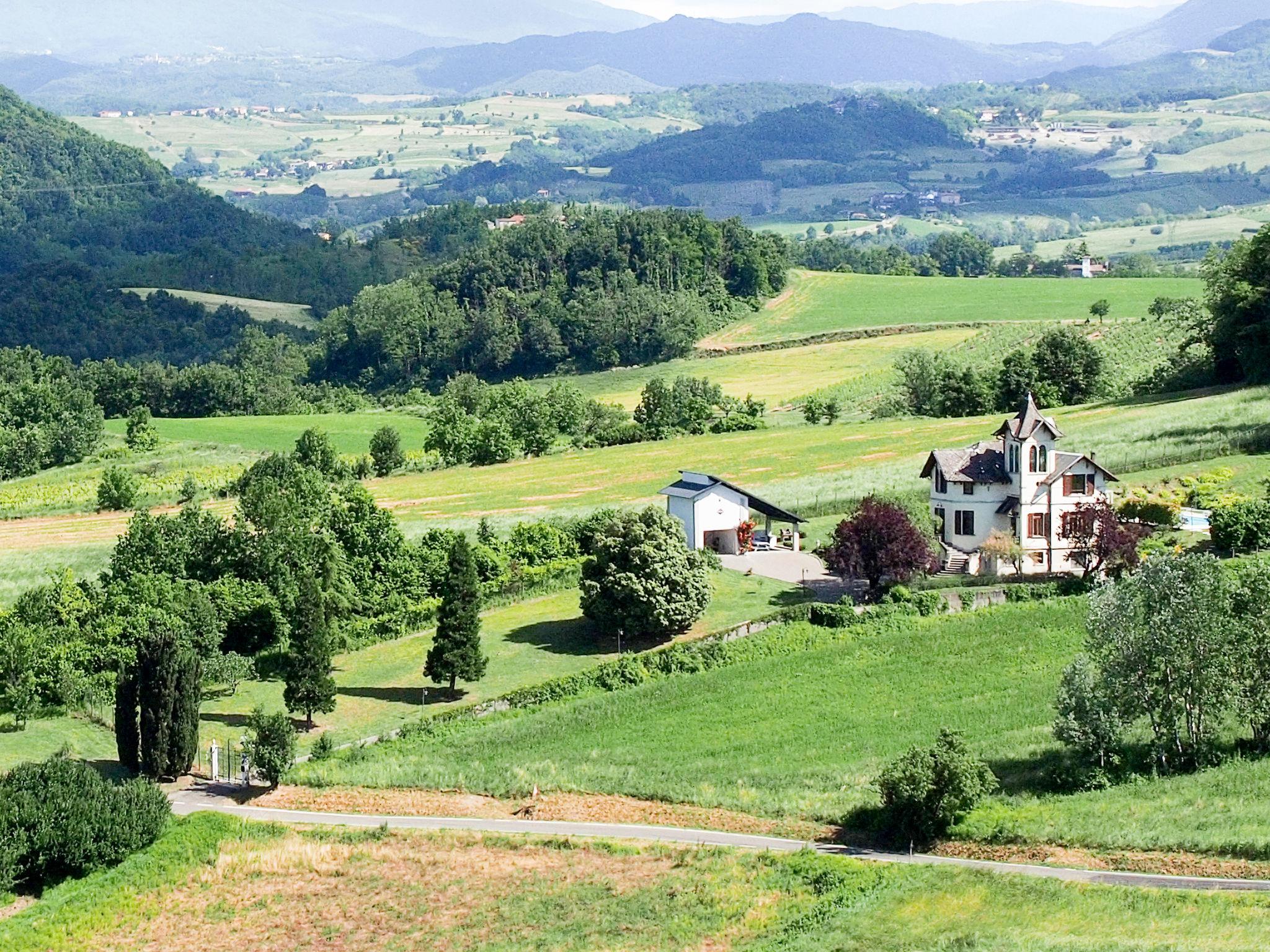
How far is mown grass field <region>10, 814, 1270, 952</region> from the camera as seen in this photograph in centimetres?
3591

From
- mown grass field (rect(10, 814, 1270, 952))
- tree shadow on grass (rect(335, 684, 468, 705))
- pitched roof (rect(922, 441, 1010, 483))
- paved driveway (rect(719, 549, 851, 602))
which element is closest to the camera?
mown grass field (rect(10, 814, 1270, 952))

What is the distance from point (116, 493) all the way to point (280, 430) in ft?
112

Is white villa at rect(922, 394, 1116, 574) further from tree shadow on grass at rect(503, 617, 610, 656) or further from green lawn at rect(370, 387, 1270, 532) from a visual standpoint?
tree shadow on grass at rect(503, 617, 610, 656)

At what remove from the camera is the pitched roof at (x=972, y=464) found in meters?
70.2

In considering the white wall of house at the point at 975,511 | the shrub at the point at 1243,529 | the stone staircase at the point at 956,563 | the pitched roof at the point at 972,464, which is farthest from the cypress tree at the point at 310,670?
the shrub at the point at 1243,529

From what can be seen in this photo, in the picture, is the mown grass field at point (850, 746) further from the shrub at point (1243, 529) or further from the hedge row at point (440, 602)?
the hedge row at point (440, 602)

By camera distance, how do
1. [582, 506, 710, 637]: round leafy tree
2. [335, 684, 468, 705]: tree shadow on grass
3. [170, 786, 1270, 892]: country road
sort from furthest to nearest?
1. [582, 506, 710, 637]: round leafy tree
2. [335, 684, 468, 705]: tree shadow on grass
3. [170, 786, 1270, 892]: country road

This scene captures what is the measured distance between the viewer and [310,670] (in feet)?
184

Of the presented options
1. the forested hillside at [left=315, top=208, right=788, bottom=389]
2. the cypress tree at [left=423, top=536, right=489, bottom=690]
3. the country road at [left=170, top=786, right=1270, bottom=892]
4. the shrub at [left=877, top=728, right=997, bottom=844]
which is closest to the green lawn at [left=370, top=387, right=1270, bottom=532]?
the cypress tree at [left=423, top=536, right=489, bottom=690]

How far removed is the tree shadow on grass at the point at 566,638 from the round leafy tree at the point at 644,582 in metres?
0.61

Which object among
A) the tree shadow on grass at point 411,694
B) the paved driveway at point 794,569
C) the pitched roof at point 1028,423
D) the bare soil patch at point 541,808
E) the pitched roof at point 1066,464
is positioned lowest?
the tree shadow on grass at point 411,694

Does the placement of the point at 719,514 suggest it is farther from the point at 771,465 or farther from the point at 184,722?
the point at 184,722

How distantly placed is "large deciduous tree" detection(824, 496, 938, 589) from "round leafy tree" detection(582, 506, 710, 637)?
5029 mm

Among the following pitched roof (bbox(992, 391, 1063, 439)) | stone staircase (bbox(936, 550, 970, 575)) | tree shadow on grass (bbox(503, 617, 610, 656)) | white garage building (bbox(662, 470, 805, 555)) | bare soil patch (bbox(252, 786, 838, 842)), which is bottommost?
bare soil patch (bbox(252, 786, 838, 842))
